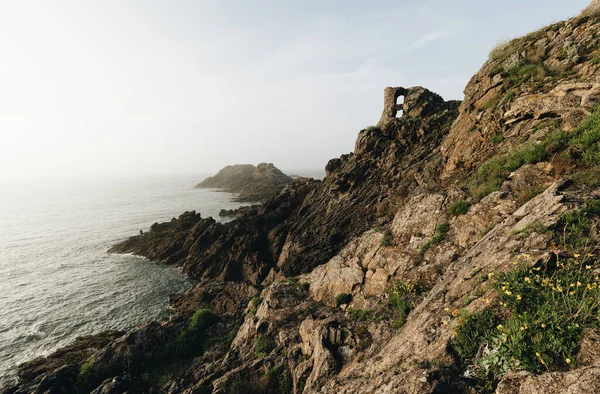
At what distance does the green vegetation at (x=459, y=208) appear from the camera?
12430 millimetres

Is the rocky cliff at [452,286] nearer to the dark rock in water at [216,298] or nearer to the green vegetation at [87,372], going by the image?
the green vegetation at [87,372]

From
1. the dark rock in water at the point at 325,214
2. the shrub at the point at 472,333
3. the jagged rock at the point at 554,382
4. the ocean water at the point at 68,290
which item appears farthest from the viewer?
the dark rock in water at the point at 325,214

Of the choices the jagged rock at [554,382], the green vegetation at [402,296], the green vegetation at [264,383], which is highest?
the jagged rock at [554,382]

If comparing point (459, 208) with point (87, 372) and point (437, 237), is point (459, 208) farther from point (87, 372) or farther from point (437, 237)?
point (87, 372)

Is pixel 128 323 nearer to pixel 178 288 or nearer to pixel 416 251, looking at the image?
pixel 178 288

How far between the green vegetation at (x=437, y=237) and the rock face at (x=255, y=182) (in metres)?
87.7

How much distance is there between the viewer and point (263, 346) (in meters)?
13.2

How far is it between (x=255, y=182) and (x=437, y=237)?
125 meters

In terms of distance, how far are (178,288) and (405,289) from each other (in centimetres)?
3209

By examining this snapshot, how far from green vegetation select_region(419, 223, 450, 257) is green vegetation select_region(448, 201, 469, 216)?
0.80 meters

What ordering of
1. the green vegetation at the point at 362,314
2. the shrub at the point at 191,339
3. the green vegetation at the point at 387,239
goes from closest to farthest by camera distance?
the green vegetation at the point at 362,314
the green vegetation at the point at 387,239
the shrub at the point at 191,339

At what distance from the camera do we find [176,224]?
55.3 m

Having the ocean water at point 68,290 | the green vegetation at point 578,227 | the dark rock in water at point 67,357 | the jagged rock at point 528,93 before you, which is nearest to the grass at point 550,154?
the jagged rock at point 528,93

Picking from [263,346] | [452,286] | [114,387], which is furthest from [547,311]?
[114,387]
